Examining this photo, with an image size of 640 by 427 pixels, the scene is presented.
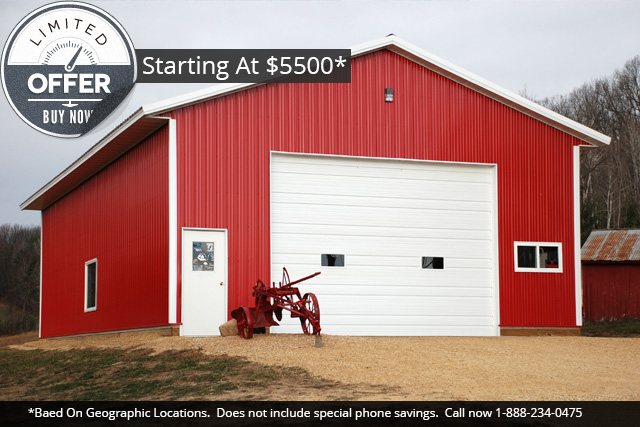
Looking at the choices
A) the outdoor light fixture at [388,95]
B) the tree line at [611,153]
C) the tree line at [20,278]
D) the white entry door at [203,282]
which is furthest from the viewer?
the tree line at [20,278]

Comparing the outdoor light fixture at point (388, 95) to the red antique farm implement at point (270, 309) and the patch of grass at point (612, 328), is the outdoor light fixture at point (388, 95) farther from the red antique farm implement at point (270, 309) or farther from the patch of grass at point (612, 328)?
the patch of grass at point (612, 328)

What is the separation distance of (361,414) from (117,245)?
12112 millimetres

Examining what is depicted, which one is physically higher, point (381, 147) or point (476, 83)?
point (476, 83)

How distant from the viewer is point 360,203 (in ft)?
57.7

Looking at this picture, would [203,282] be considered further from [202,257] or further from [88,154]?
[88,154]

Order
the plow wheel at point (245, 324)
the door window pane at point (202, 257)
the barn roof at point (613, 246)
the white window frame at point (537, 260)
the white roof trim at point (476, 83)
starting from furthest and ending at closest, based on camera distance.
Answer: the barn roof at point (613, 246) → the white window frame at point (537, 260) → the white roof trim at point (476, 83) → the door window pane at point (202, 257) → the plow wheel at point (245, 324)

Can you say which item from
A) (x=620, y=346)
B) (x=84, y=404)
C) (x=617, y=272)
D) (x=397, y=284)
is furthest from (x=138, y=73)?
(x=617, y=272)

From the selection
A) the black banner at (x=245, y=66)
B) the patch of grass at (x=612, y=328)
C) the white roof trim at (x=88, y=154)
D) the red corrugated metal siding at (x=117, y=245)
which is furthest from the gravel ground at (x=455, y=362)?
the patch of grass at (x=612, y=328)

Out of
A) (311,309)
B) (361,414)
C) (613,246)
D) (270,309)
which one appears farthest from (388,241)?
(613,246)

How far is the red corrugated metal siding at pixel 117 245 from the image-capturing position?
16.4 meters

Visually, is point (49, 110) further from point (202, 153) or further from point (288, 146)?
point (288, 146)

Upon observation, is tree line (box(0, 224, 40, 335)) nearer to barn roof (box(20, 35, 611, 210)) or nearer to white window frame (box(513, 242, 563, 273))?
barn roof (box(20, 35, 611, 210))

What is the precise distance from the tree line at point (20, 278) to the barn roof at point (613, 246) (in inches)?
1610

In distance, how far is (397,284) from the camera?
57.8ft
